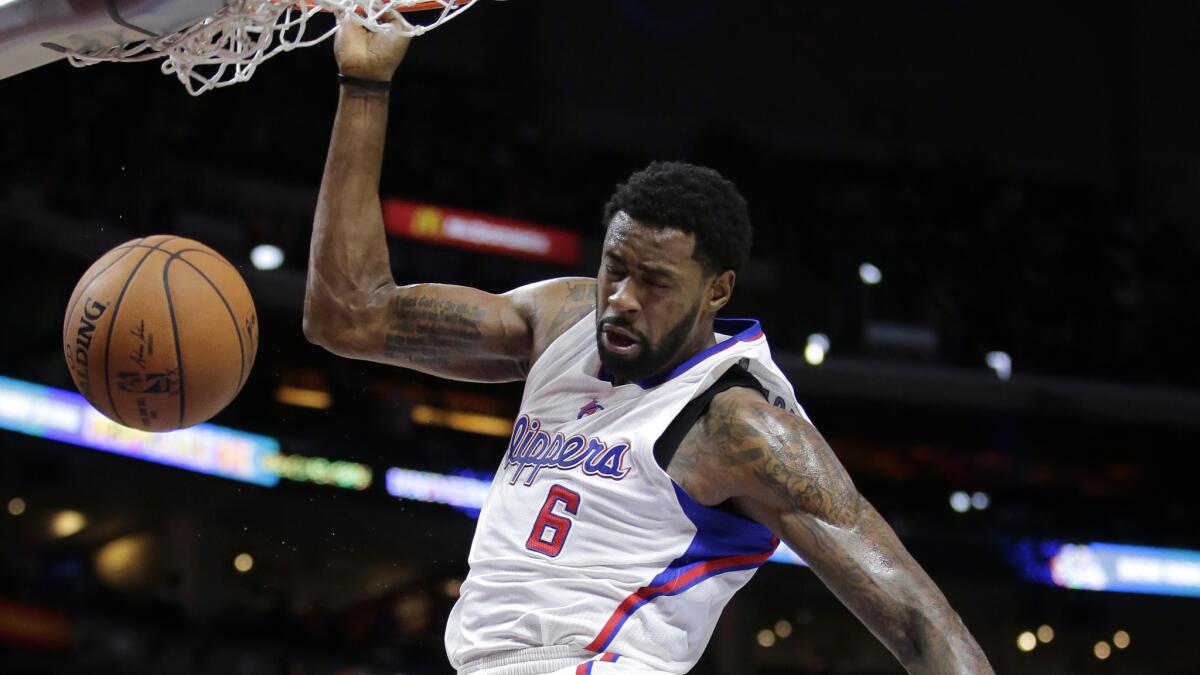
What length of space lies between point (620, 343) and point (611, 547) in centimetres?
36

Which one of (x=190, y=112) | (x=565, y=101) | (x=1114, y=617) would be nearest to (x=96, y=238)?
(x=190, y=112)

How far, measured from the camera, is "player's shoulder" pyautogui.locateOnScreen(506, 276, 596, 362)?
2709 mm

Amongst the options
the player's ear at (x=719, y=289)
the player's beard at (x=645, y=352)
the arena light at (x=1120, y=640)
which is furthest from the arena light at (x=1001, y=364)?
the player's beard at (x=645, y=352)

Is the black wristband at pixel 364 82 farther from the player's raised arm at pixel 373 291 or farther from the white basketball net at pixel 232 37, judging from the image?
the white basketball net at pixel 232 37

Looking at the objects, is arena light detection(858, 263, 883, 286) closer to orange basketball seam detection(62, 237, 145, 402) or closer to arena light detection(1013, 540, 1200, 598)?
arena light detection(1013, 540, 1200, 598)

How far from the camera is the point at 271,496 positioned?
984 centimetres

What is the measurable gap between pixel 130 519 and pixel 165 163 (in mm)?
2713

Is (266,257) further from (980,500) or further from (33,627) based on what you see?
(980,500)

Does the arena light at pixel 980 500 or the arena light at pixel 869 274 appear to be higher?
the arena light at pixel 869 274

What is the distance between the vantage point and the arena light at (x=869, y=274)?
1240cm

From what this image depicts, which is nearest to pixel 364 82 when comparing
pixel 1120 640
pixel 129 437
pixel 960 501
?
pixel 129 437

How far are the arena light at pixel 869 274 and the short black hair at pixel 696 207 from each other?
10.1 metres

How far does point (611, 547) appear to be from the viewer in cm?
229

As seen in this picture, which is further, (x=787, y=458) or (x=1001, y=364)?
(x=1001, y=364)
